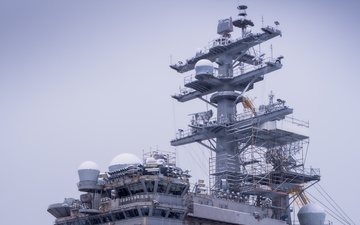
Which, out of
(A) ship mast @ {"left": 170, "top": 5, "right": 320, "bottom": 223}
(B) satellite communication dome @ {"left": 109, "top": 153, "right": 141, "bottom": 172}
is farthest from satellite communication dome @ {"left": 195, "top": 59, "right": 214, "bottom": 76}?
(B) satellite communication dome @ {"left": 109, "top": 153, "right": 141, "bottom": 172}

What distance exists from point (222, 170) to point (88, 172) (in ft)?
69.8

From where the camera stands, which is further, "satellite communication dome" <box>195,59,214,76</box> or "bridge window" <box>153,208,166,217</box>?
"satellite communication dome" <box>195,59,214,76</box>

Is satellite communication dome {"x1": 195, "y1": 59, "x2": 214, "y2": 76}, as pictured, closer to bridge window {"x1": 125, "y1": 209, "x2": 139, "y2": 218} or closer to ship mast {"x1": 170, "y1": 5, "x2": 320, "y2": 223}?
ship mast {"x1": 170, "y1": 5, "x2": 320, "y2": 223}

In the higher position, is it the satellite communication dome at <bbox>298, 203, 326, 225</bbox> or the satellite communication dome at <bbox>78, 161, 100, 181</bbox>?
the satellite communication dome at <bbox>78, 161, 100, 181</bbox>

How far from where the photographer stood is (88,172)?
76000 millimetres

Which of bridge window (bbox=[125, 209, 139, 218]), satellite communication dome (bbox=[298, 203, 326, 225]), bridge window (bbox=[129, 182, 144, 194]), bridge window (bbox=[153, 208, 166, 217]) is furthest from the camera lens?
satellite communication dome (bbox=[298, 203, 326, 225])

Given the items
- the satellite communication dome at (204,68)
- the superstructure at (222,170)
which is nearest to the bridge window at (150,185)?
the superstructure at (222,170)

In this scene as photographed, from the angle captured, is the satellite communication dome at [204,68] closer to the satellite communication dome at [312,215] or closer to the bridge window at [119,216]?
the satellite communication dome at [312,215]

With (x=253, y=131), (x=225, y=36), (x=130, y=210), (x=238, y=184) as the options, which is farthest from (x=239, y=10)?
(x=130, y=210)

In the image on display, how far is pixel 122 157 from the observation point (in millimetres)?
76062

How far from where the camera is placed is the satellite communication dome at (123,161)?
7519 cm

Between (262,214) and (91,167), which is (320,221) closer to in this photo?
(262,214)

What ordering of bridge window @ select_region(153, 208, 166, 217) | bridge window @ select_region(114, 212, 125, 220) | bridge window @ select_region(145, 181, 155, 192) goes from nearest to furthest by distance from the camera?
1. bridge window @ select_region(153, 208, 166, 217)
2. bridge window @ select_region(145, 181, 155, 192)
3. bridge window @ select_region(114, 212, 125, 220)

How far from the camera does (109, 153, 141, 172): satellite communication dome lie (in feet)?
247
